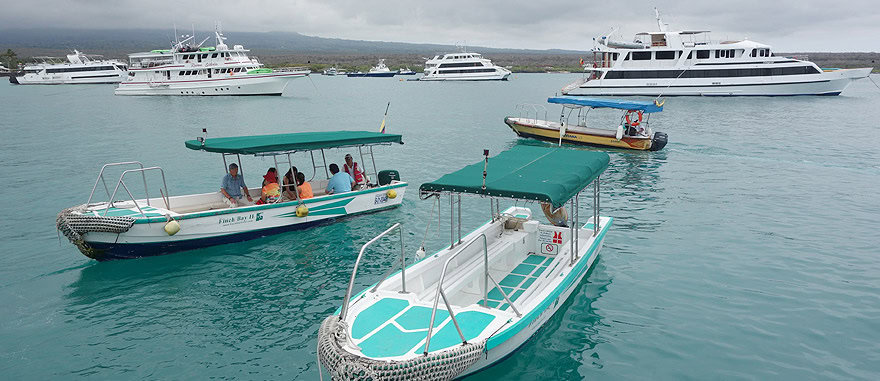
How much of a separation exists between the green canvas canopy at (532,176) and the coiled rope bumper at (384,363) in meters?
2.80

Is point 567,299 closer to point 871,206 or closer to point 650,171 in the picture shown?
point 871,206

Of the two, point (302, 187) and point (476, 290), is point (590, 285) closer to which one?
point (476, 290)

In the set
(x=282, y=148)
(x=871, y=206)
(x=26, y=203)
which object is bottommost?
(x=871, y=206)

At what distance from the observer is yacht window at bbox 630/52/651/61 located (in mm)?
63000

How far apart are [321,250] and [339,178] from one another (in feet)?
9.43

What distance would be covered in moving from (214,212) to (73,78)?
10815 centimetres

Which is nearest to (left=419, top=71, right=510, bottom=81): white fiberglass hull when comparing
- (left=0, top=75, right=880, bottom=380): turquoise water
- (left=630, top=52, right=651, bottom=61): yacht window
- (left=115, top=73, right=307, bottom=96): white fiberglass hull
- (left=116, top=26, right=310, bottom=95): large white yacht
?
(left=116, top=26, right=310, bottom=95): large white yacht

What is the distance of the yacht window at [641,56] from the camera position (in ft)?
207

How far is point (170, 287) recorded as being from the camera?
39.8 ft

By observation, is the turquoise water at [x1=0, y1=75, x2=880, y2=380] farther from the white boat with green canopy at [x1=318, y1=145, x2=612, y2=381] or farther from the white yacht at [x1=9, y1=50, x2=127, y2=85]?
the white yacht at [x1=9, y1=50, x2=127, y2=85]

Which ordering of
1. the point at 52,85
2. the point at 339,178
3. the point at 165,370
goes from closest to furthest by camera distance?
1. the point at 165,370
2. the point at 339,178
3. the point at 52,85

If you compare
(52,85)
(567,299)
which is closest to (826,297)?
(567,299)

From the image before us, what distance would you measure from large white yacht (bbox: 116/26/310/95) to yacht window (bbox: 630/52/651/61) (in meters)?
40.2

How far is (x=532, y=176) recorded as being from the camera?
10.2 m
